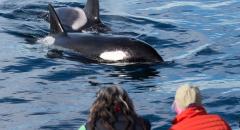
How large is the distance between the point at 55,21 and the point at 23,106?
4.46 m

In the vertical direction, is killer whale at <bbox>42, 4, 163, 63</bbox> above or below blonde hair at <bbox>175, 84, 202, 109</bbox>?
below

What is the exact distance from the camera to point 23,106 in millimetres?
12664

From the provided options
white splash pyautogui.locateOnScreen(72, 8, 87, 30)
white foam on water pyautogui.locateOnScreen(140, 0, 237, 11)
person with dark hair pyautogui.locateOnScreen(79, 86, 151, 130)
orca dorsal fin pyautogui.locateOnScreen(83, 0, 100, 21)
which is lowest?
white foam on water pyautogui.locateOnScreen(140, 0, 237, 11)

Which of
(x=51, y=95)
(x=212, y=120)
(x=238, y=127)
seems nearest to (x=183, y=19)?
(x=51, y=95)

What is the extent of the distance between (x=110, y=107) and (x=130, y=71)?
23.2 ft

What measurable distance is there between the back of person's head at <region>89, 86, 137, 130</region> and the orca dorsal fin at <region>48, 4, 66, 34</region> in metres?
8.82

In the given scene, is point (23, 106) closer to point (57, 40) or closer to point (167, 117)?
point (167, 117)

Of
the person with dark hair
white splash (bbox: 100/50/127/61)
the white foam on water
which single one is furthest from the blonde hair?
the white foam on water

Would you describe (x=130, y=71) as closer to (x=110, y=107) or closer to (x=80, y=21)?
(x=80, y=21)

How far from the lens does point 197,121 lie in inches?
328

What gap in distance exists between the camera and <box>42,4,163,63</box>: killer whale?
15.4 m

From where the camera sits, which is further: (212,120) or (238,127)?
(238,127)

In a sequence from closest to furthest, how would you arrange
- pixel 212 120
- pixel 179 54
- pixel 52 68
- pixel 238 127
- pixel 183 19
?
1. pixel 212 120
2. pixel 238 127
3. pixel 52 68
4. pixel 179 54
5. pixel 183 19

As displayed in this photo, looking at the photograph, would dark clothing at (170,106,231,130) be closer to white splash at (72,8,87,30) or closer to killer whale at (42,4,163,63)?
killer whale at (42,4,163,63)
